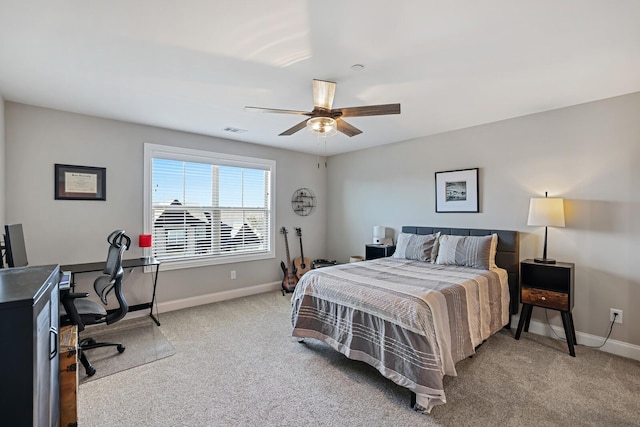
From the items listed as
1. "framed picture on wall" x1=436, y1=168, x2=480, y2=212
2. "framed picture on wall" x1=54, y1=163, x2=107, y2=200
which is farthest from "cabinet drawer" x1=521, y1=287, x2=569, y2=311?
"framed picture on wall" x1=54, y1=163, x2=107, y2=200

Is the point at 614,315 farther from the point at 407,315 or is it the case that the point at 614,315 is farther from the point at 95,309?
the point at 95,309

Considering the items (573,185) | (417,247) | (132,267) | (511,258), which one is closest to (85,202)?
(132,267)

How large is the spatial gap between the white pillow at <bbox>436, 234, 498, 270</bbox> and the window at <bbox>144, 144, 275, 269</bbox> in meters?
2.74

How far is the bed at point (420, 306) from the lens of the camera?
2082 mm

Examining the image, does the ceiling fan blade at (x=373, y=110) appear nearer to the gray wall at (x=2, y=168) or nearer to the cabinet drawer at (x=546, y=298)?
the cabinet drawer at (x=546, y=298)

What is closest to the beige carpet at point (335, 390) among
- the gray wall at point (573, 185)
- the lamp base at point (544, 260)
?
the gray wall at point (573, 185)

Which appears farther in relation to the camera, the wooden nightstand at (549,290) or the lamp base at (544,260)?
the lamp base at (544,260)

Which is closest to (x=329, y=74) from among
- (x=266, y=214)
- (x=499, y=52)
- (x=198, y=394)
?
(x=499, y=52)

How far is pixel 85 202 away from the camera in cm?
346

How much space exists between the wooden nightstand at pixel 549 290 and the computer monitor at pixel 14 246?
437 centimetres

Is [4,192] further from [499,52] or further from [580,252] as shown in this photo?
[580,252]

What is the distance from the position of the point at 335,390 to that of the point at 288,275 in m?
2.82

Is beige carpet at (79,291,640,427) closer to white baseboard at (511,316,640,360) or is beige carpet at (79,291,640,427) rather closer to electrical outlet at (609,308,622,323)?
white baseboard at (511,316,640,360)

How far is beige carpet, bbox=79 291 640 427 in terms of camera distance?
198 centimetres
